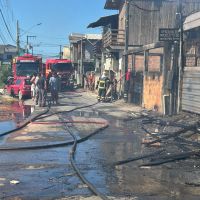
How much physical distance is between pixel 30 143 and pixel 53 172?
3684 mm

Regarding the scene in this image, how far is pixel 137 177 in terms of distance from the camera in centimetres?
855

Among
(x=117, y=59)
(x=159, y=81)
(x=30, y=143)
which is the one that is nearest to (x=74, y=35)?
(x=117, y=59)

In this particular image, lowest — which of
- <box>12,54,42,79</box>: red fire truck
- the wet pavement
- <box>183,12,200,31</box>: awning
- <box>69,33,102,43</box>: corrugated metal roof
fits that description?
the wet pavement

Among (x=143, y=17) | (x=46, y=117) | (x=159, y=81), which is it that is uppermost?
(x=143, y=17)

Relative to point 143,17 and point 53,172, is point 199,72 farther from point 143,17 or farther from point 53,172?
point 143,17

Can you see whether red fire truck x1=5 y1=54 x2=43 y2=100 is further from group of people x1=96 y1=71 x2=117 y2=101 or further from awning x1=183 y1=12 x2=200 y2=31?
awning x1=183 y1=12 x2=200 y2=31

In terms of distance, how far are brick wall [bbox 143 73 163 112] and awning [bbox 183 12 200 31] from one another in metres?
2.78

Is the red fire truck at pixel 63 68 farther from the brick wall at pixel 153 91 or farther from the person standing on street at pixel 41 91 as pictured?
the brick wall at pixel 153 91

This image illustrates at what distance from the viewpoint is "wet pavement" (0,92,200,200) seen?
7.46m

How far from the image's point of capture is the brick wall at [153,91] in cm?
2098

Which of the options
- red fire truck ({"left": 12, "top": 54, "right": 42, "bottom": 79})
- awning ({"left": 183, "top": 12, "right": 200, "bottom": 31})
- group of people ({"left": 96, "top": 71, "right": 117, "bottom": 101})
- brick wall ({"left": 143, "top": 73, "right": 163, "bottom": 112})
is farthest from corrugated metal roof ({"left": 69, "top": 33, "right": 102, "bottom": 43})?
awning ({"left": 183, "top": 12, "right": 200, "bottom": 31})

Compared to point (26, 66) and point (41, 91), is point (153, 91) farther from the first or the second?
point (26, 66)

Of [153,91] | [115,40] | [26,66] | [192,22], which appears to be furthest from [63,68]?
[192,22]

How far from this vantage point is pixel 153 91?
72.5 feet
